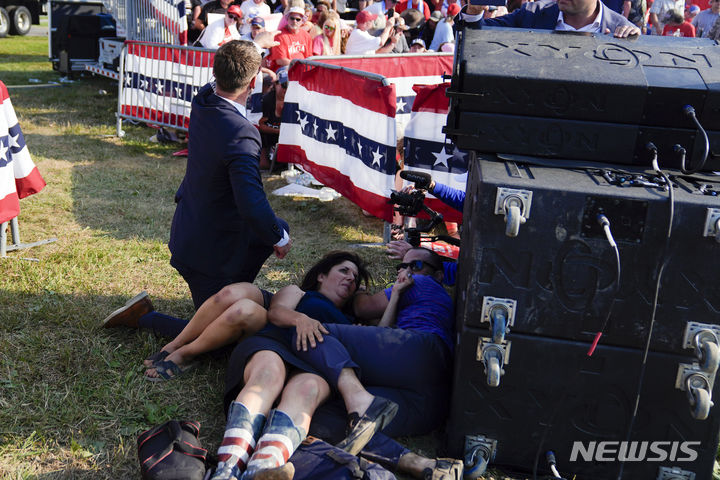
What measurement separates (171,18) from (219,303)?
9286 millimetres

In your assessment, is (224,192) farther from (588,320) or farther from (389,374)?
(588,320)

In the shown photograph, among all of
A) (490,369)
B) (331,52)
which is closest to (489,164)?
(490,369)

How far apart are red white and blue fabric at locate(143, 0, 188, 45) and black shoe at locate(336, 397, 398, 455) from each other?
952 cm

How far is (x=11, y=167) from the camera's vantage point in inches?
209

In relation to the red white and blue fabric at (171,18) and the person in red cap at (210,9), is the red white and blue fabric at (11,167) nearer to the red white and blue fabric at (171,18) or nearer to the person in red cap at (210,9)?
the red white and blue fabric at (171,18)

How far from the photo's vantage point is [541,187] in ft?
9.29

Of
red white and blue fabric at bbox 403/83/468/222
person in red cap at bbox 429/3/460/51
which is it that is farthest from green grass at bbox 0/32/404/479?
person in red cap at bbox 429/3/460/51

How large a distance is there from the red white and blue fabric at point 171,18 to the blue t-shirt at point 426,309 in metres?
8.70

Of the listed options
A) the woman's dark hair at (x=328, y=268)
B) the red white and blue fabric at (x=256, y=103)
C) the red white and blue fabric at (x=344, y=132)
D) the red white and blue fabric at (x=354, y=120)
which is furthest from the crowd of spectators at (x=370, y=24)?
the woman's dark hair at (x=328, y=268)

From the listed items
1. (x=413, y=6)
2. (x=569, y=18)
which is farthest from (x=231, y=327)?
(x=413, y=6)

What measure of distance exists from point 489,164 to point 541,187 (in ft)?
1.27

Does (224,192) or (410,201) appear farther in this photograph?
(410,201)

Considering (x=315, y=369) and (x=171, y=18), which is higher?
(x=171, y=18)

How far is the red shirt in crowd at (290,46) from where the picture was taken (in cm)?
998
